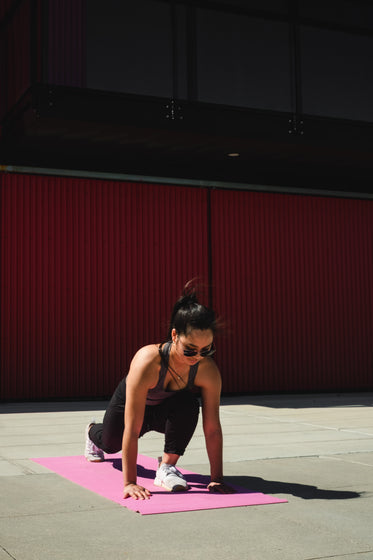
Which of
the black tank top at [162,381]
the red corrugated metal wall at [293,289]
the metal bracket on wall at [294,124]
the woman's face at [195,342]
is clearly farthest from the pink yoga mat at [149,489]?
the red corrugated metal wall at [293,289]

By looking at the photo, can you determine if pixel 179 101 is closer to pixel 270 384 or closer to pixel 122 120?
pixel 122 120

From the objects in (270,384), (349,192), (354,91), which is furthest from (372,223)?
(270,384)

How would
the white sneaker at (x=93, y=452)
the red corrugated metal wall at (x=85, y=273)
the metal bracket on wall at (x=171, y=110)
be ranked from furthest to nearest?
the red corrugated metal wall at (x=85, y=273) → the metal bracket on wall at (x=171, y=110) → the white sneaker at (x=93, y=452)

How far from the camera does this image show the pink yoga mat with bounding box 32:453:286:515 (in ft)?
12.9

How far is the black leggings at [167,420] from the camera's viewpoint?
14.4 ft

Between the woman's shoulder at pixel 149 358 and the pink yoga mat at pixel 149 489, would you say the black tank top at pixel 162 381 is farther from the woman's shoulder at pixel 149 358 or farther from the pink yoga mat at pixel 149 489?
the pink yoga mat at pixel 149 489

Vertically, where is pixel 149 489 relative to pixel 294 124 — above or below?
below

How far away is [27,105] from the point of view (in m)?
10.1

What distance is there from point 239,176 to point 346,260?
2.47 meters

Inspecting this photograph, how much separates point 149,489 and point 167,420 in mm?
395

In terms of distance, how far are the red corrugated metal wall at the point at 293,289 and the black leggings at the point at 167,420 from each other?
8176 mm

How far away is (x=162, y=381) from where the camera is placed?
A: 4.28 m

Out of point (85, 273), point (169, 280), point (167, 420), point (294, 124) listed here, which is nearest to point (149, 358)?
point (167, 420)

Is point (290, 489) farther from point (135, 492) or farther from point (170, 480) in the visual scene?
point (135, 492)
